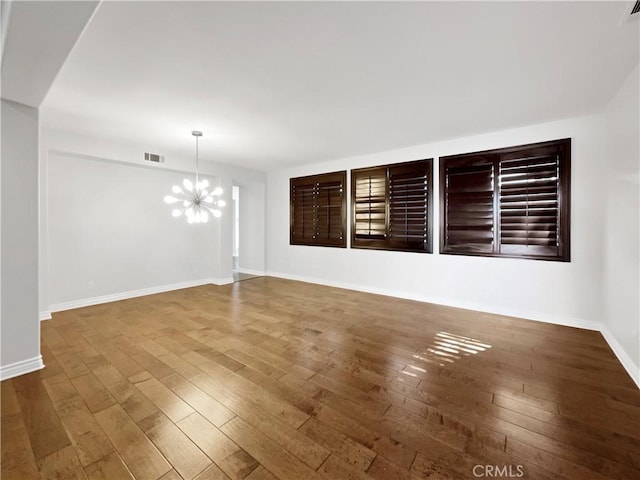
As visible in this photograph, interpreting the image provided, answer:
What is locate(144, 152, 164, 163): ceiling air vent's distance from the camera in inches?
190

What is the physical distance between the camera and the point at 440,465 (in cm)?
149

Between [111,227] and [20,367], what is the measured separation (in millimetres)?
2812

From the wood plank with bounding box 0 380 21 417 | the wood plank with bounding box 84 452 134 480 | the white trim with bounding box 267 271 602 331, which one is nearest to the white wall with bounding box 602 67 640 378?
the white trim with bounding box 267 271 602 331

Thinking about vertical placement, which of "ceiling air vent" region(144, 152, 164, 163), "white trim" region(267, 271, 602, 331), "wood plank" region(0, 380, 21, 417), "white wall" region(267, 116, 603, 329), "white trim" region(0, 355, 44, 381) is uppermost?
"ceiling air vent" region(144, 152, 164, 163)

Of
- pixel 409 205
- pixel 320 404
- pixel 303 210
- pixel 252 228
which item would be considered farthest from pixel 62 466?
pixel 252 228

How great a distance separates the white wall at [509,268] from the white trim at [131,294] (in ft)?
8.57

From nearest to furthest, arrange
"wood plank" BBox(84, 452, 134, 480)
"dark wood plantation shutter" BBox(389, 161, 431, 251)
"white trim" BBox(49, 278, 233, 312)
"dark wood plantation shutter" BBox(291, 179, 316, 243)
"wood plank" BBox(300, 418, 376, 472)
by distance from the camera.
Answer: "wood plank" BBox(84, 452, 134, 480) → "wood plank" BBox(300, 418, 376, 472) → "white trim" BBox(49, 278, 233, 312) → "dark wood plantation shutter" BBox(389, 161, 431, 251) → "dark wood plantation shutter" BBox(291, 179, 316, 243)

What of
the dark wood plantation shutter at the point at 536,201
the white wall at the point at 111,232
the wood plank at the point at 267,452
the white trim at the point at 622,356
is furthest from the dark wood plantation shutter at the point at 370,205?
the wood plank at the point at 267,452

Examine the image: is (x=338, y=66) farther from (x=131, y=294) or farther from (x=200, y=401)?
(x=131, y=294)

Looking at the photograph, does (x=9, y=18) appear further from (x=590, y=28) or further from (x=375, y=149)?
(x=375, y=149)

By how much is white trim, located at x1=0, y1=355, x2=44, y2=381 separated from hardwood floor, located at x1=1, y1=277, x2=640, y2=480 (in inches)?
4.5

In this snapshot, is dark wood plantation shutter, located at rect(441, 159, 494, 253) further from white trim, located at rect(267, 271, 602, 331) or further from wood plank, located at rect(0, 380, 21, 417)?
wood plank, located at rect(0, 380, 21, 417)

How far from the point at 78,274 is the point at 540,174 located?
7048 mm

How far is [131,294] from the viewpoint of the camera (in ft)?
16.2
